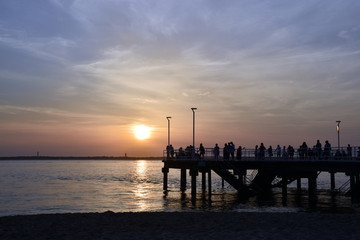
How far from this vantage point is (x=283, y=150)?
35.8m

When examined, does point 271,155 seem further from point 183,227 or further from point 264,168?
point 183,227

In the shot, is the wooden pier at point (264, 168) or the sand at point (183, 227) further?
the wooden pier at point (264, 168)

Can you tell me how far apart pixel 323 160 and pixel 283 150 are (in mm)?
4520

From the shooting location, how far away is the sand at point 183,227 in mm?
15633

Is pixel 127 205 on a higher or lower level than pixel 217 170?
lower

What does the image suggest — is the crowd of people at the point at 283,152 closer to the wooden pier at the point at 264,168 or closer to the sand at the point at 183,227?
the wooden pier at the point at 264,168

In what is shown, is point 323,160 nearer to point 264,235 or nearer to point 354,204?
point 354,204

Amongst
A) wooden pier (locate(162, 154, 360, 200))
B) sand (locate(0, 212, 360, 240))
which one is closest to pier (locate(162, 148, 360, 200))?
wooden pier (locate(162, 154, 360, 200))

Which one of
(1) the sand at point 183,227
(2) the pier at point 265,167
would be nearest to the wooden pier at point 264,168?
(2) the pier at point 265,167

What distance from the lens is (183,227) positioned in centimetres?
1762

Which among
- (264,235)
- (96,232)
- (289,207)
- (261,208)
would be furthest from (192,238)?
(289,207)

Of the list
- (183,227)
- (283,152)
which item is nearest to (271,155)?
(283,152)

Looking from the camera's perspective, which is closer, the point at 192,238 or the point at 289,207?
the point at 192,238

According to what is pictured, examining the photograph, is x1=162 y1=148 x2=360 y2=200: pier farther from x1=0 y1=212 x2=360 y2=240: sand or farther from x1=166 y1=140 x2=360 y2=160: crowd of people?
x1=0 y1=212 x2=360 y2=240: sand
